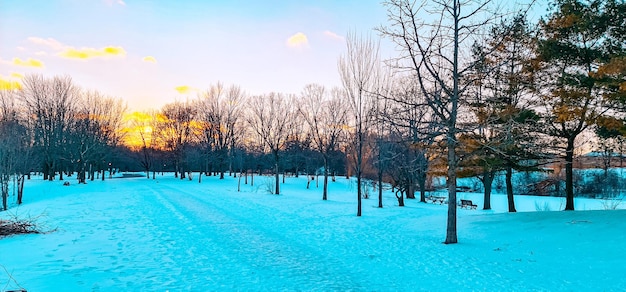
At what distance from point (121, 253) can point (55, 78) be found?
44216 millimetres

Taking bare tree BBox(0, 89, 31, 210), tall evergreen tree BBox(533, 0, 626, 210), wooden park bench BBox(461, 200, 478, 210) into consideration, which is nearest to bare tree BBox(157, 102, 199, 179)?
bare tree BBox(0, 89, 31, 210)

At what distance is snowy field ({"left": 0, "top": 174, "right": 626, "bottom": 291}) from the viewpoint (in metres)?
5.86

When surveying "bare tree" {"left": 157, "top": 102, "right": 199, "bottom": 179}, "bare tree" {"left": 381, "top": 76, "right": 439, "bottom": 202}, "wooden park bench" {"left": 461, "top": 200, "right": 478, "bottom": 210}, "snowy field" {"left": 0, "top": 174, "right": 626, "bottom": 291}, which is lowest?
"wooden park bench" {"left": 461, "top": 200, "right": 478, "bottom": 210}

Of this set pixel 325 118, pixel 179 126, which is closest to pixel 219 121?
pixel 179 126

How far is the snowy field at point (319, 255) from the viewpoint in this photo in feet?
19.2

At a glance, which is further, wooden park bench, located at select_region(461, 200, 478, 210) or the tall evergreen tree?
wooden park bench, located at select_region(461, 200, 478, 210)

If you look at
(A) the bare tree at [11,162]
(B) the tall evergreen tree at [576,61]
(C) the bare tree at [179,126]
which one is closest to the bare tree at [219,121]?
(C) the bare tree at [179,126]

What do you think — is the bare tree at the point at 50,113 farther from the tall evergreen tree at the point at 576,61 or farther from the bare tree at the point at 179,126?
the tall evergreen tree at the point at 576,61

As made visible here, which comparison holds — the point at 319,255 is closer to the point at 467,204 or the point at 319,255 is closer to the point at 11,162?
the point at 467,204

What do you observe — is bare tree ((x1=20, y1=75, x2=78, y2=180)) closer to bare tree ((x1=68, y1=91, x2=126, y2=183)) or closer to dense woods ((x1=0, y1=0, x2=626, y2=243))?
bare tree ((x1=68, y1=91, x2=126, y2=183))

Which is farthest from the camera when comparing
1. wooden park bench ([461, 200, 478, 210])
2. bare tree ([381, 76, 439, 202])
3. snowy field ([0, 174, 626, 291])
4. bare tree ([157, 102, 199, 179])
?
bare tree ([157, 102, 199, 179])

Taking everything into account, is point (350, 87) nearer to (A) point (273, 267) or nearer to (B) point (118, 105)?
(A) point (273, 267)

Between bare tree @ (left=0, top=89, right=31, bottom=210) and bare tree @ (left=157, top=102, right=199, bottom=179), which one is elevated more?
bare tree @ (left=157, top=102, right=199, bottom=179)

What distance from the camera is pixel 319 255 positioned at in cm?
802
